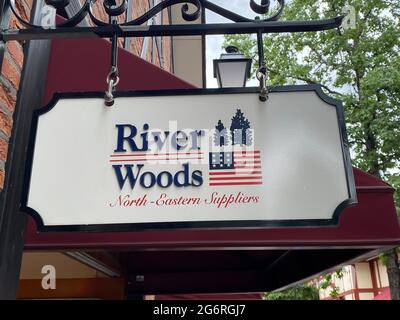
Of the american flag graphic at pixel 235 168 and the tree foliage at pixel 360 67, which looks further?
the tree foliage at pixel 360 67

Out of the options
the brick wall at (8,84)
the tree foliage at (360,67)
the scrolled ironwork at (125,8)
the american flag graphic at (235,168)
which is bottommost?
the american flag graphic at (235,168)

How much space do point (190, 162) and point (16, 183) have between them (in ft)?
2.45

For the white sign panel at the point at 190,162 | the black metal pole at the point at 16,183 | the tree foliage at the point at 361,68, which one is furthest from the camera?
the tree foliage at the point at 361,68

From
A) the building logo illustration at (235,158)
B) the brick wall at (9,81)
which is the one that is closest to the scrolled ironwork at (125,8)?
the brick wall at (9,81)

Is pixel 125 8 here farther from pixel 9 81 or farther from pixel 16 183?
pixel 16 183

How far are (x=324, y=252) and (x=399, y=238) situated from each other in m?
1.02

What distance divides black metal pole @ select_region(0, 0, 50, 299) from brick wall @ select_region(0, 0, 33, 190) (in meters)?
0.02

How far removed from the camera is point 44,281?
11.4 ft

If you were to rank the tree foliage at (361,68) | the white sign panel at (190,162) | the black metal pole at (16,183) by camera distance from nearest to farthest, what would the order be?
1. the white sign panel at (190,162)
2. the black metal pole at (16,183)
3. the tree foliage at (361,68)

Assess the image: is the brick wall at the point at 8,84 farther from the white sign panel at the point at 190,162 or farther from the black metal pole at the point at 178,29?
the white sign panel at the point at 190,162

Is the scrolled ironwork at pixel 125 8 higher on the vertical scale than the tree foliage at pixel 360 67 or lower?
lower

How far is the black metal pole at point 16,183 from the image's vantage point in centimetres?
162
